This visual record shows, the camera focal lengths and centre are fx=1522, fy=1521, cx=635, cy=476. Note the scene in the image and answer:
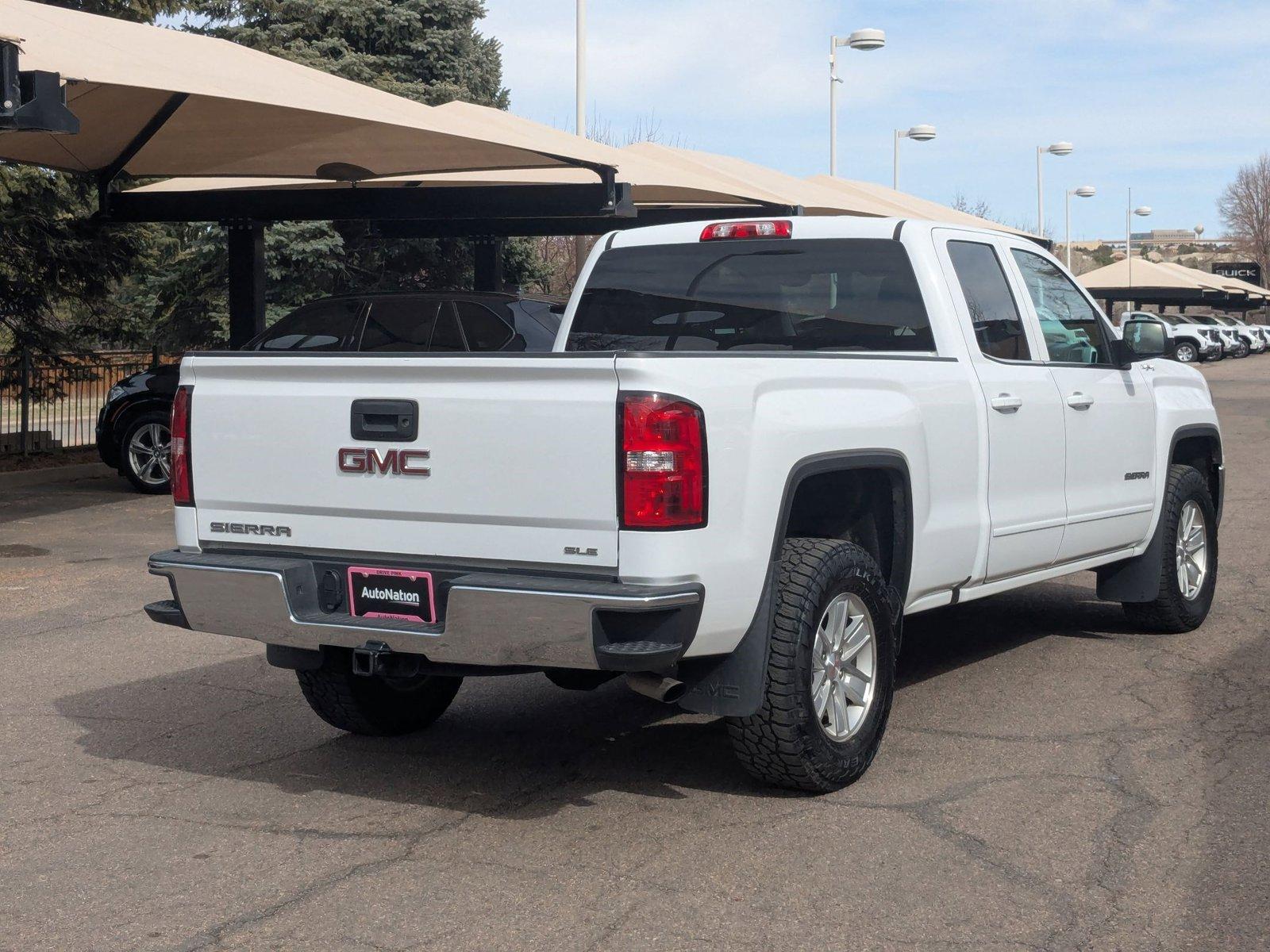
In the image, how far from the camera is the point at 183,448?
5227 millimetres

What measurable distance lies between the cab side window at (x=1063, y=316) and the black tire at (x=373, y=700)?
10.2 ft

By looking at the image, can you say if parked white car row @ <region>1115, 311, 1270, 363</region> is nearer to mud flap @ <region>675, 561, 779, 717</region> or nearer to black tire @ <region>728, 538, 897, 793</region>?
black tire @ <region>728, 538, 897, 793</region>

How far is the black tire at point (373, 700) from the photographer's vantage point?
580cm

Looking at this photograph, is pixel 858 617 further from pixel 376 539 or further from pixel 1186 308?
pixel 1186 308

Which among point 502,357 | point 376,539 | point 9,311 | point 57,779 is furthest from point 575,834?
point 9,311

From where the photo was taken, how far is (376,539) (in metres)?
4.84

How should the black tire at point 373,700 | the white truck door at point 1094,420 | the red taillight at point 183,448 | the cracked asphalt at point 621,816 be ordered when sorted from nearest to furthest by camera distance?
1. the cracked asphalt at point 621,816
2. the red taillight at point 183,448
3. the black tire at point 373,700
4. the white truck door at point 1094,420

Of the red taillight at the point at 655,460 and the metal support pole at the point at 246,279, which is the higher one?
the metal support pole at the point at 246,279

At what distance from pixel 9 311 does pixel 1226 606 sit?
559 inches

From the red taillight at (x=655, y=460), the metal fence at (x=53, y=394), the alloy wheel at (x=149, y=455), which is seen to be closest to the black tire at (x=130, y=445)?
the alloy wheel at (x=149, y=455)

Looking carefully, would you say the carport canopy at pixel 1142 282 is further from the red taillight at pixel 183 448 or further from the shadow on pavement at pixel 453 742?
the red taillight at pixel 183 448

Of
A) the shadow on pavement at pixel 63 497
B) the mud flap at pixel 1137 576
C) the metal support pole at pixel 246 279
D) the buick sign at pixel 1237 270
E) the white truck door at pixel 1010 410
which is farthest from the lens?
the buick sign at pixel 1237 270

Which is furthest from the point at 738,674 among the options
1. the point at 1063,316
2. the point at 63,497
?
the point at 63,497

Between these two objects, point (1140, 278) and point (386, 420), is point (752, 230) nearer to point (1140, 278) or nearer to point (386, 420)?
point (386, 420)
